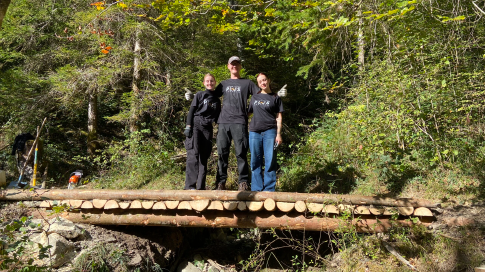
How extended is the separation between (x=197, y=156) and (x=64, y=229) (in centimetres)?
216

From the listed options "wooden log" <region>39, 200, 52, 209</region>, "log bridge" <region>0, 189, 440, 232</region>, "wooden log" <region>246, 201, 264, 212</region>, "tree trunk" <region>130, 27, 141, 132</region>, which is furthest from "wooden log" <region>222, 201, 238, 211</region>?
"tree trunk" <region>130, 27, 141, 132</region>

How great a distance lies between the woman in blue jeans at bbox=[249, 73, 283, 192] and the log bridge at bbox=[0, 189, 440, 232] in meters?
0.47

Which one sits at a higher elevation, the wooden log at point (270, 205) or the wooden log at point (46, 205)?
the wooden log at point (270, 205)

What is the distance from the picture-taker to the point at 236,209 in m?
4.82

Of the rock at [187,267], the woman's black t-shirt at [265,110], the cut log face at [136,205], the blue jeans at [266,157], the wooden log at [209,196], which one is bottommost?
the rock at [187,267]

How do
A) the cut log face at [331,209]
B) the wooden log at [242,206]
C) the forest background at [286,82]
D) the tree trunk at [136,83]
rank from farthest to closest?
the tree trunk at [136,83] → the forest background at [286,82] → the wooden log at [242,206] → the cut log face at [331,209]

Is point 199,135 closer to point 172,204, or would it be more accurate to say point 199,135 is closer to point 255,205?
point 172,204

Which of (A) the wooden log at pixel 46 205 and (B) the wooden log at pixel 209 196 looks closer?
(B) the wooden log at pixel 209 196

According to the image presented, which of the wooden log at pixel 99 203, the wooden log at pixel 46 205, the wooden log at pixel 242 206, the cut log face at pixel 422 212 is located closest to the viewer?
the cut log face at pixel 422 212

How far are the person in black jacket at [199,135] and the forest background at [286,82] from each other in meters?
1.72

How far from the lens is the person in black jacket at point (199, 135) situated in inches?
212

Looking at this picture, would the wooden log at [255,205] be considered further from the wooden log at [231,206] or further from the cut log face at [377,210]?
the cut log face at [377,210]

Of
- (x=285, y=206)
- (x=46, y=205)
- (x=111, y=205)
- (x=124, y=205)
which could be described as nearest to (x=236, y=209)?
(x=285, y=206)

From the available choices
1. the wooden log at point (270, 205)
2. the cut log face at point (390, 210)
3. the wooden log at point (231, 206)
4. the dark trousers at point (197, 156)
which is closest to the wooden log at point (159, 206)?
the dark trousers at point (197, 156)
